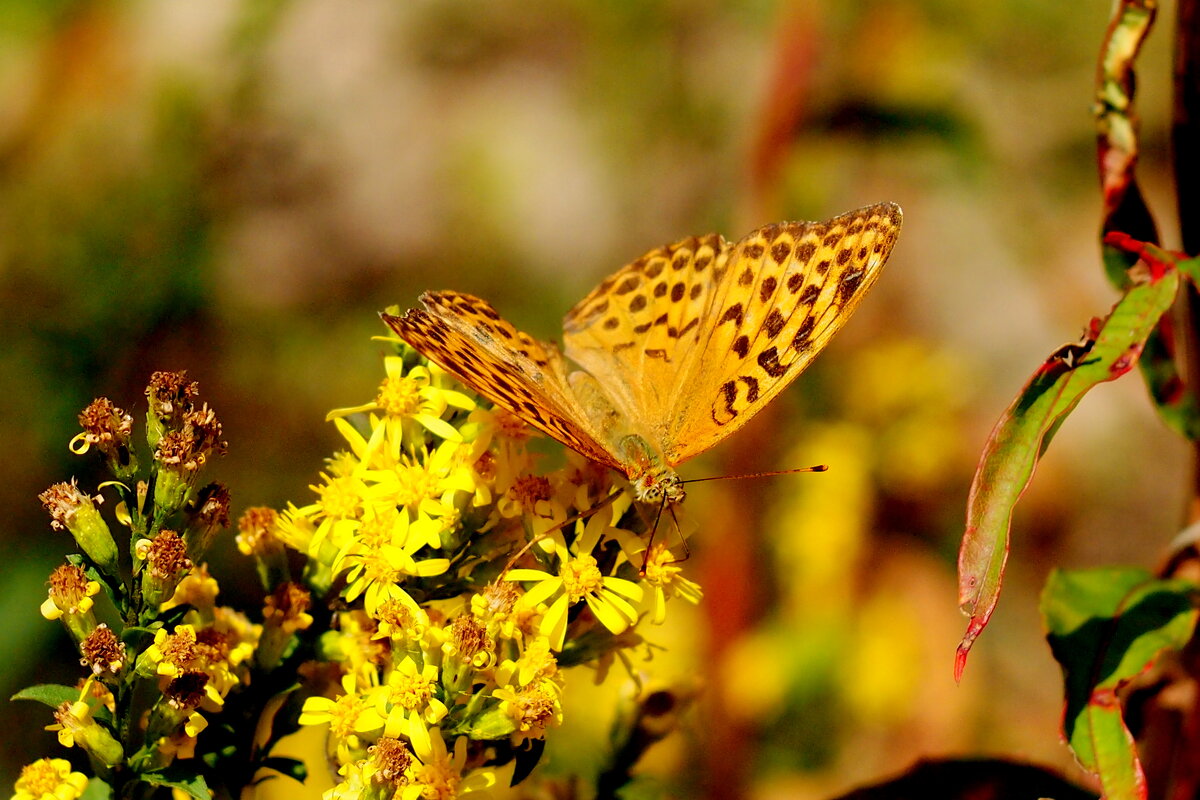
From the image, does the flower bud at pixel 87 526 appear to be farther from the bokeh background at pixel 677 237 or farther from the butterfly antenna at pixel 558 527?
the bokeh background at pixel 677 237

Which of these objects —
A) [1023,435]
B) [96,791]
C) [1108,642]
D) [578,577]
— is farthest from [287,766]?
[1108,642]

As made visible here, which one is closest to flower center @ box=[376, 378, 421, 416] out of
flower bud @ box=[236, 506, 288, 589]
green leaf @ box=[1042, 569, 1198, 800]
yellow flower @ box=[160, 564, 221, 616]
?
flower bud @ box=[236, 506, 288, 589]

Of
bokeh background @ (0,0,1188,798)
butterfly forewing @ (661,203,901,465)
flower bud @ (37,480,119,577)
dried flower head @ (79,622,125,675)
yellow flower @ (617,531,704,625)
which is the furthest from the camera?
bokeh background @ (0,0,1188,798)

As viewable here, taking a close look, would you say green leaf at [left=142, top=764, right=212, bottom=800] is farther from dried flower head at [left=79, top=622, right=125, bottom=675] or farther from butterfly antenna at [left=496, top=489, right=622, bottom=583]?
butterfly antenna at [left=496, top=489, right=622, bottom=583]

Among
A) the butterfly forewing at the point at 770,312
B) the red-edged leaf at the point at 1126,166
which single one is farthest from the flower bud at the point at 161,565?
the red-edged leaf at the point at 1126,166

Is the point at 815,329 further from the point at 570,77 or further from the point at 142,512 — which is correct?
the point at 570,77

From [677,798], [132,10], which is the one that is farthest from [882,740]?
[132,10]

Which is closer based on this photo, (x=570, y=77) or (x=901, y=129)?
(x=901, y=129)
